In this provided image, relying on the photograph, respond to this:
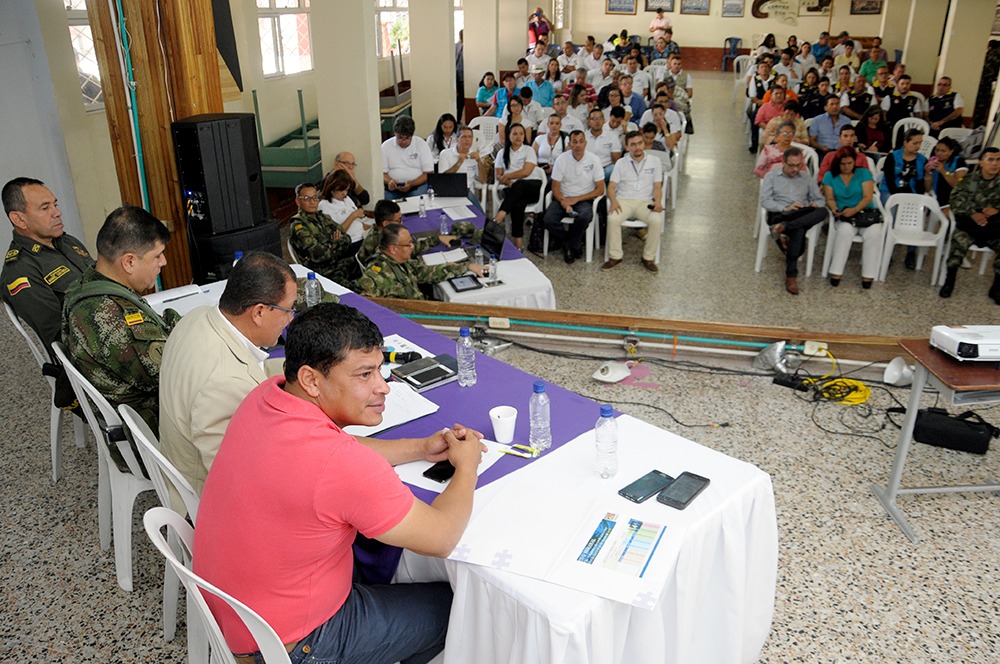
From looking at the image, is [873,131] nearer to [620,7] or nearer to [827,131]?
[827,131]

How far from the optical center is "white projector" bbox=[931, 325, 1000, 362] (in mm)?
3018

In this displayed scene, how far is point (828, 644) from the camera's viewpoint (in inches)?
104

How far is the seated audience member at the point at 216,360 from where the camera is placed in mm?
2307

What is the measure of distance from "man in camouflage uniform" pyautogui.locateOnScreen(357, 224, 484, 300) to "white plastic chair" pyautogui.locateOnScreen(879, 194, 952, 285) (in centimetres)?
357

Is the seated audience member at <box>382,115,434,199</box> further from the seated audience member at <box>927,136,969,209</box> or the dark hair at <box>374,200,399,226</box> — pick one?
the seated audience member at <box>927,136,969,209</box>

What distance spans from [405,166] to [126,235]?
190 inches

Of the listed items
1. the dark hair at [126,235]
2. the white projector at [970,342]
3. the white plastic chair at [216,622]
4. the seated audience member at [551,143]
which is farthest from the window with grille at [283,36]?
the white plastic chair at [216,622]

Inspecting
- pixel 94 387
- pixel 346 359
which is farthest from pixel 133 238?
pixel 346 359

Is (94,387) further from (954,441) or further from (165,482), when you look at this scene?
(954,441)

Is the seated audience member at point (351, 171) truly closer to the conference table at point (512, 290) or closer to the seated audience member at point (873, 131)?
the conference table at point (512, 290)

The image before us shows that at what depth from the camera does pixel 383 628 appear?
1991 mm

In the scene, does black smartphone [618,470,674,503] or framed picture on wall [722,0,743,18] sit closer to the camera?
black smartphone [618,470,674,503]

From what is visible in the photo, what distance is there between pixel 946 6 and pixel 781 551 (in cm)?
1455

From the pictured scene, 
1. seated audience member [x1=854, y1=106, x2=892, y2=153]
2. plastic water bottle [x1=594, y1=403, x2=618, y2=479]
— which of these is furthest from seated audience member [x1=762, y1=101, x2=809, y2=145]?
plastic water bottle [x1=594, y1=403, x2=618, y2=479]
